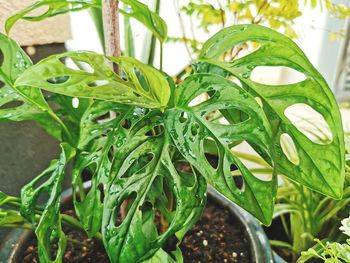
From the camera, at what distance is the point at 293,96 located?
48cm

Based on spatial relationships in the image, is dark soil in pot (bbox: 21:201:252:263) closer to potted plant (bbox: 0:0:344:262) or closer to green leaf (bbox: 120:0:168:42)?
potted plant (bbox: 0:0:344:262)

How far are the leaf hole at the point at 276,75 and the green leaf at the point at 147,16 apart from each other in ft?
3.63

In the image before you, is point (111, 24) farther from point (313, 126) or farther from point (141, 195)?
point (313, 126)

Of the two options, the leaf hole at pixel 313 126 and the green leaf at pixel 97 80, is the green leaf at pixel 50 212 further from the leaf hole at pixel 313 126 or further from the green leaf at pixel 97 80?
the leaf hole at pixel 313 126

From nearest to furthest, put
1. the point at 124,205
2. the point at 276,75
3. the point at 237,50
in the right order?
the point at 124,205 < the point at 237,50 < the point at 276,75

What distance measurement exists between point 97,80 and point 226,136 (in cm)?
16

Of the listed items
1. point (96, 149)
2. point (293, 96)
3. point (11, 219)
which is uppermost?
point (293, 96)

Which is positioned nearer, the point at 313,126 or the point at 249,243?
the point at 249,243

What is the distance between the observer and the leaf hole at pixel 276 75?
5.36ft

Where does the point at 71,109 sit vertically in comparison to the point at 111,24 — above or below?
below

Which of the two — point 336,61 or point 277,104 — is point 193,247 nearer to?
point 277,104

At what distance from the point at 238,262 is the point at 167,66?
1047 mm

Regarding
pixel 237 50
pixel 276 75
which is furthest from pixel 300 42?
pixel 237 50

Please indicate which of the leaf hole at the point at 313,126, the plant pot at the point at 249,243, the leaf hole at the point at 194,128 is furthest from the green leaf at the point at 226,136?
the plant pot at the point at 249,243
